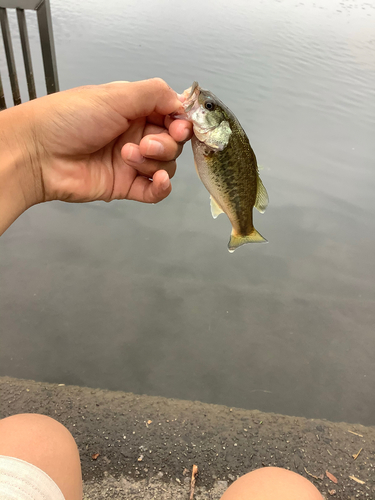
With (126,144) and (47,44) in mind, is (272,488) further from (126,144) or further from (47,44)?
(47,44)

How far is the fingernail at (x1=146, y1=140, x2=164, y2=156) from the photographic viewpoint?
4.01 ft

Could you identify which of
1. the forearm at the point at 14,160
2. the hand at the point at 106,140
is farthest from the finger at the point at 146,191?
the forearm at the point at 14,160

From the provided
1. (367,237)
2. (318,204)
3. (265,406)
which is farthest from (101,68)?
(265,406)

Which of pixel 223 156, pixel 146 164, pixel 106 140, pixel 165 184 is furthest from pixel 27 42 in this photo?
pixel 223 156

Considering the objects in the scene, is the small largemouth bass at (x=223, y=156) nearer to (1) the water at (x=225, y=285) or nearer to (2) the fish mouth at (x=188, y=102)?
(2) the fish mouth at (x=188, y=102)

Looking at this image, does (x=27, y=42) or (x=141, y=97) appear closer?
(x=141, y=97)

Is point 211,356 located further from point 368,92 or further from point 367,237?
point 368,92

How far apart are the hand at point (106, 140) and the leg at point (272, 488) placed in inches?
40.3

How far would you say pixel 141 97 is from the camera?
1207mm

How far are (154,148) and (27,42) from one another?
3.43 metres

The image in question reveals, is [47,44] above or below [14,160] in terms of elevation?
above

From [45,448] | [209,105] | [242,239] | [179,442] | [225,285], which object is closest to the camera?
[45,448]

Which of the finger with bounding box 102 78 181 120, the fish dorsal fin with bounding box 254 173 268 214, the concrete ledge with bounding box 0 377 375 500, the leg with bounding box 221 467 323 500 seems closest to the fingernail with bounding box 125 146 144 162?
the finger with bounding box 102 78 181 120

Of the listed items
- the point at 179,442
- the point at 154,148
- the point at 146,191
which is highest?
the point at 154,148
